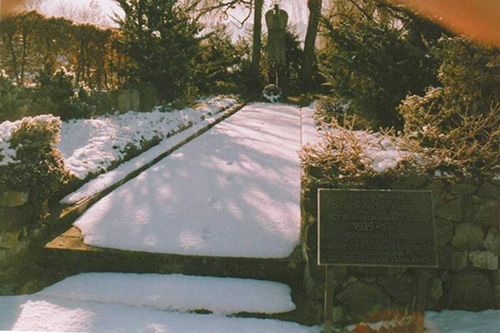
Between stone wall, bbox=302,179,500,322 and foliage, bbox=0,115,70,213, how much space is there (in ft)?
8.00

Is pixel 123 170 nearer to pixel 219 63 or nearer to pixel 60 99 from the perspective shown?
pixel 60 99

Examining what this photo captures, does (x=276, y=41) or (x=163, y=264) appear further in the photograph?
(x=276, y=41)

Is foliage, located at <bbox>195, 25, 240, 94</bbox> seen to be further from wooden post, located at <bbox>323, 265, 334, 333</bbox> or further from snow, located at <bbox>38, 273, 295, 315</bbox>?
wooden post, located at <bbox>323, 265, 334, 333</bbox>

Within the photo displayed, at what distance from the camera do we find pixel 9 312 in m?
3.17

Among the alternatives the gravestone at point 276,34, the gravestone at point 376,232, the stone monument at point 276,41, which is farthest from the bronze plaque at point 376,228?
the gravestone at point 276,34

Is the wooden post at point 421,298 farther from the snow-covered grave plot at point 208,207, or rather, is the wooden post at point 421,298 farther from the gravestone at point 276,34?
the gravestone at point 276,34

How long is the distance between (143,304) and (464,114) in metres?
3.37

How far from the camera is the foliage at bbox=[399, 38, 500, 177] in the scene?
137 inches

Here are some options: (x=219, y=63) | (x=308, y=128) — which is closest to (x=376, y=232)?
(x=308, y=128)

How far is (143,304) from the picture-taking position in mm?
3316

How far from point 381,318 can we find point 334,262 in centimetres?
79

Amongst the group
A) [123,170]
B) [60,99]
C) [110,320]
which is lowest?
[110,320]

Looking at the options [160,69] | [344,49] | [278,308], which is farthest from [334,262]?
[160,69]

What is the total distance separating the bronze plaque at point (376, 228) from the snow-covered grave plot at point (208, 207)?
76 centimetres
